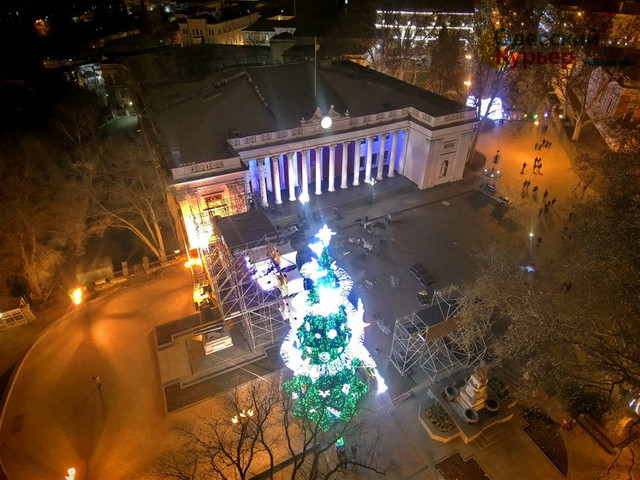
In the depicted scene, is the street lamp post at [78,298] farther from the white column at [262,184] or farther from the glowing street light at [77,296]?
the white column at [262,184]

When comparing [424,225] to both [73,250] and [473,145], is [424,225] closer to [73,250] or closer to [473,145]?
[473,145]

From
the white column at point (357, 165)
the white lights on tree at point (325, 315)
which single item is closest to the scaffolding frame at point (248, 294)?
the white lights on tree at point (325, 315)

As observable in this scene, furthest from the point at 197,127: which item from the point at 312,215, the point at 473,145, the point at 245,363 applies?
the point at 473,145

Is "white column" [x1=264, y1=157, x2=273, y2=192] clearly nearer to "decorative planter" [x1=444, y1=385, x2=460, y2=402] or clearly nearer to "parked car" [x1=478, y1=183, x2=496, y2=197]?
"parked car" [x1=478, y1=183, x2=496, y2=197]

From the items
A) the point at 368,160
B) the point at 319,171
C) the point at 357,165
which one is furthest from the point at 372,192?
the point at 319,171

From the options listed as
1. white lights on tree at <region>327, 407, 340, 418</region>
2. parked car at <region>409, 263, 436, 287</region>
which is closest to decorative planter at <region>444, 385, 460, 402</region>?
white lights on tree at <region>327, 407, 340, 418</region>
